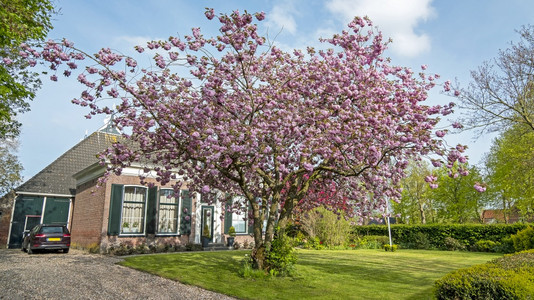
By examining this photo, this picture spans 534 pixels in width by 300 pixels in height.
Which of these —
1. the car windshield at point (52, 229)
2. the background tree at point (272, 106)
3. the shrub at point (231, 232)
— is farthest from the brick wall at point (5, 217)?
the background tree at point (272, 106)

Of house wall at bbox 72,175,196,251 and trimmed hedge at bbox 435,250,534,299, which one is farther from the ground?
house wall at bbox 72,175,196,251

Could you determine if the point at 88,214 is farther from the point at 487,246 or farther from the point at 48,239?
the point at 487,246

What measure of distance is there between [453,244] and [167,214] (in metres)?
17.0

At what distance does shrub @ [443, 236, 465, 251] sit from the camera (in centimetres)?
2006

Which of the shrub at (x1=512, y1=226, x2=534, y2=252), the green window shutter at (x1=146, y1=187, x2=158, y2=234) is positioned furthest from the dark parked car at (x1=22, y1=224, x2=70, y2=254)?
the shrub at (x1=512, y1=226, x2=534, y2=252)

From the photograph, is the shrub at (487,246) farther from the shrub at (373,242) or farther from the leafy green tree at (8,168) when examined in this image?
the leafy green tree at (8,168)

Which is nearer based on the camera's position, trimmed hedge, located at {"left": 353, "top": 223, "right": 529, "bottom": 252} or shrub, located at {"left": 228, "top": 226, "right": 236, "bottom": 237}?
shrub, located at {"left": 228, "top": 226, "right": 236, "bottom": 237}

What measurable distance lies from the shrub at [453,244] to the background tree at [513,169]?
4.61 metres

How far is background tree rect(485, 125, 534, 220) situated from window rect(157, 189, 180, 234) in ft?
54.3

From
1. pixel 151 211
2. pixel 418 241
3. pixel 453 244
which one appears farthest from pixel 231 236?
pixel 453 244

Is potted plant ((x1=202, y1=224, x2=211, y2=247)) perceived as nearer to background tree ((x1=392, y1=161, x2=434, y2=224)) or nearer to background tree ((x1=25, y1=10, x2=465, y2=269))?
background tree ((x1=25, y1=10, x2=465, y2=269))

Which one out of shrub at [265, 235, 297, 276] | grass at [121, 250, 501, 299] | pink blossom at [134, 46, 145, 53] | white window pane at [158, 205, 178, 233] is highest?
pink blossom at [134, 46, 145, 53]

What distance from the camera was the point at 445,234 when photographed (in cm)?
2092

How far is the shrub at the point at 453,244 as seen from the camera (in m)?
20.1
